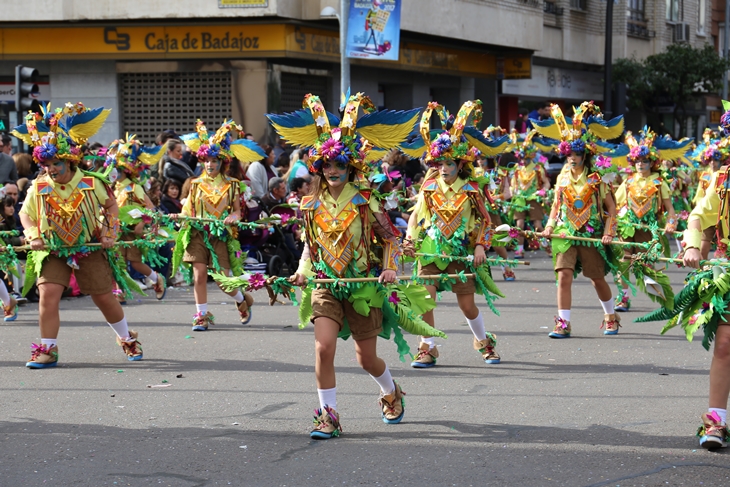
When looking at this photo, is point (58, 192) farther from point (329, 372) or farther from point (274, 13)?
point (274, 13)

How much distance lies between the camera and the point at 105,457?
249 inches

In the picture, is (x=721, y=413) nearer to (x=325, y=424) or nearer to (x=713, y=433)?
(x=713, y=433)

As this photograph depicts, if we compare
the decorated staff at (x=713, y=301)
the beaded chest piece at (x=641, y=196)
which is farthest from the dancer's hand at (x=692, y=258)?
the beaded chest piece at (x=641, y=196)

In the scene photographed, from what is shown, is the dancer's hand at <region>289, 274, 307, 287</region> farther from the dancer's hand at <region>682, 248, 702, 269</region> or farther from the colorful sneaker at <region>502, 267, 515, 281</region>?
the colorful sneaker at <region>502, 267, 515, 281</region>

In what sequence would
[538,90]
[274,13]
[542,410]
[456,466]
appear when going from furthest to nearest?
[538,90]
[274,13]
[542,410]
[456,466]

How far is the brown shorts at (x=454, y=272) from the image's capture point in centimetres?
921

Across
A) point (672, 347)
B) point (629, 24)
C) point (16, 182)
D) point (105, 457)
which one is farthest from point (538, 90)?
point (105, 457)

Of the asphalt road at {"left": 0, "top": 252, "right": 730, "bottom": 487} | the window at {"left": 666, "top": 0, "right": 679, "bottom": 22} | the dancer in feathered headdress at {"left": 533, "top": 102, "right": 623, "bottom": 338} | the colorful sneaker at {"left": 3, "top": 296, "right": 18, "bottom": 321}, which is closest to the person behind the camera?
the asphalt road at {"left": 0, "top": 252, "right": 730, "bottom": 487}

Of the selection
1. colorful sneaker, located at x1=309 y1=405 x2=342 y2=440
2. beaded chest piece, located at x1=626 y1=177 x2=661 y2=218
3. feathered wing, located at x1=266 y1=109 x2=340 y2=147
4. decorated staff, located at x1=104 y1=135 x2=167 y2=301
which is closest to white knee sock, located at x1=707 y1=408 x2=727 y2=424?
colorful sneaker, located at x1=309 y1=405 x2=342 y2=440

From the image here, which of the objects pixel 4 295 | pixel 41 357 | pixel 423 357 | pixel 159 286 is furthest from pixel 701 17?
pixel 41 357

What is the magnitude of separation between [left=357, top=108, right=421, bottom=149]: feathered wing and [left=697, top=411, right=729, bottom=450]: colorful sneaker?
2.44 m

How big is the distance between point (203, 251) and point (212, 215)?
15.1 inches

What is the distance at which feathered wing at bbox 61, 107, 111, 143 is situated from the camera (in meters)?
9.30

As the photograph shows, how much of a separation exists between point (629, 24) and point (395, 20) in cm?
2313
